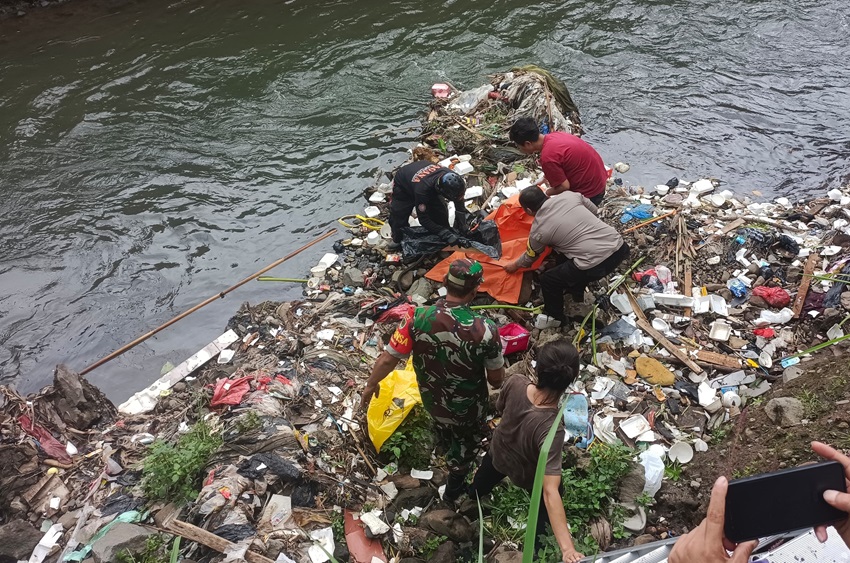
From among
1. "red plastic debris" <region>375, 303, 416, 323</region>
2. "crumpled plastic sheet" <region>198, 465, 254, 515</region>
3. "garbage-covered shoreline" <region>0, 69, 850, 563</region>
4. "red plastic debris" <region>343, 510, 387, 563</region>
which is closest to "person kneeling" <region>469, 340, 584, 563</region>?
"garbage-covered shoreline" <region>0, 69, 850, 563</region>

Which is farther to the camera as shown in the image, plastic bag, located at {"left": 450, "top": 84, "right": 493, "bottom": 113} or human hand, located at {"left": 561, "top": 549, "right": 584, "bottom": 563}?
plastic bag, located at {"left": 450, "top": 84, "right": 493, "bottom": 113}

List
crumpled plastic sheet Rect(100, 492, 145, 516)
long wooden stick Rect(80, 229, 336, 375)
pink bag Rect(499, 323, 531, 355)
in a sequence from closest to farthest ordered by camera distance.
A: crumpled plastic sheet Rect(100, 492, 145, 516) < pink bag Rect(499, 323, 531, 355) < long wooden stick Rect(80, 229, 336, 375)

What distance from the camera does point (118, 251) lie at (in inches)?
279

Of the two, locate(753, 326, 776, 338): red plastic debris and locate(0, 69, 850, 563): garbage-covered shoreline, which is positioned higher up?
locate(0, 69, 850, 563): garbage-covered shoreline

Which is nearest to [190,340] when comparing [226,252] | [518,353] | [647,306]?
[226,252]

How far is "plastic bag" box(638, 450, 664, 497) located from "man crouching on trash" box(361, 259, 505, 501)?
123cm

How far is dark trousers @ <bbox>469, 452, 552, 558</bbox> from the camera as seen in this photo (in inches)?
124

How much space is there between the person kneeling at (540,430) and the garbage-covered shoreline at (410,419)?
0.80m

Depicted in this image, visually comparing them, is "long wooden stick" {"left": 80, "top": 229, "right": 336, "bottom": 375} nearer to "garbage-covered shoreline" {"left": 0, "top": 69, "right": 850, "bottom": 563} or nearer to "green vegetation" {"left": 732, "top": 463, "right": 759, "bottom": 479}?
"garbage-covered shoreline" {"left": 0, "top": 69, "right": 850, "bottom": 563}

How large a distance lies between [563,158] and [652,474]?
3.08 meters

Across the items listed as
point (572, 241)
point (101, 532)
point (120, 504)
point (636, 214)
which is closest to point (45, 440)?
point (120, 504)

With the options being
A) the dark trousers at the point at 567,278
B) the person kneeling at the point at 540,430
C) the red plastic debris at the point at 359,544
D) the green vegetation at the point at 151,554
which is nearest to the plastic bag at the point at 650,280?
the dark trousers at the point at 567,278

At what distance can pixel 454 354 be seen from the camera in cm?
315

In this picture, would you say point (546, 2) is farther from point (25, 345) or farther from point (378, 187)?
point (25, 345)
